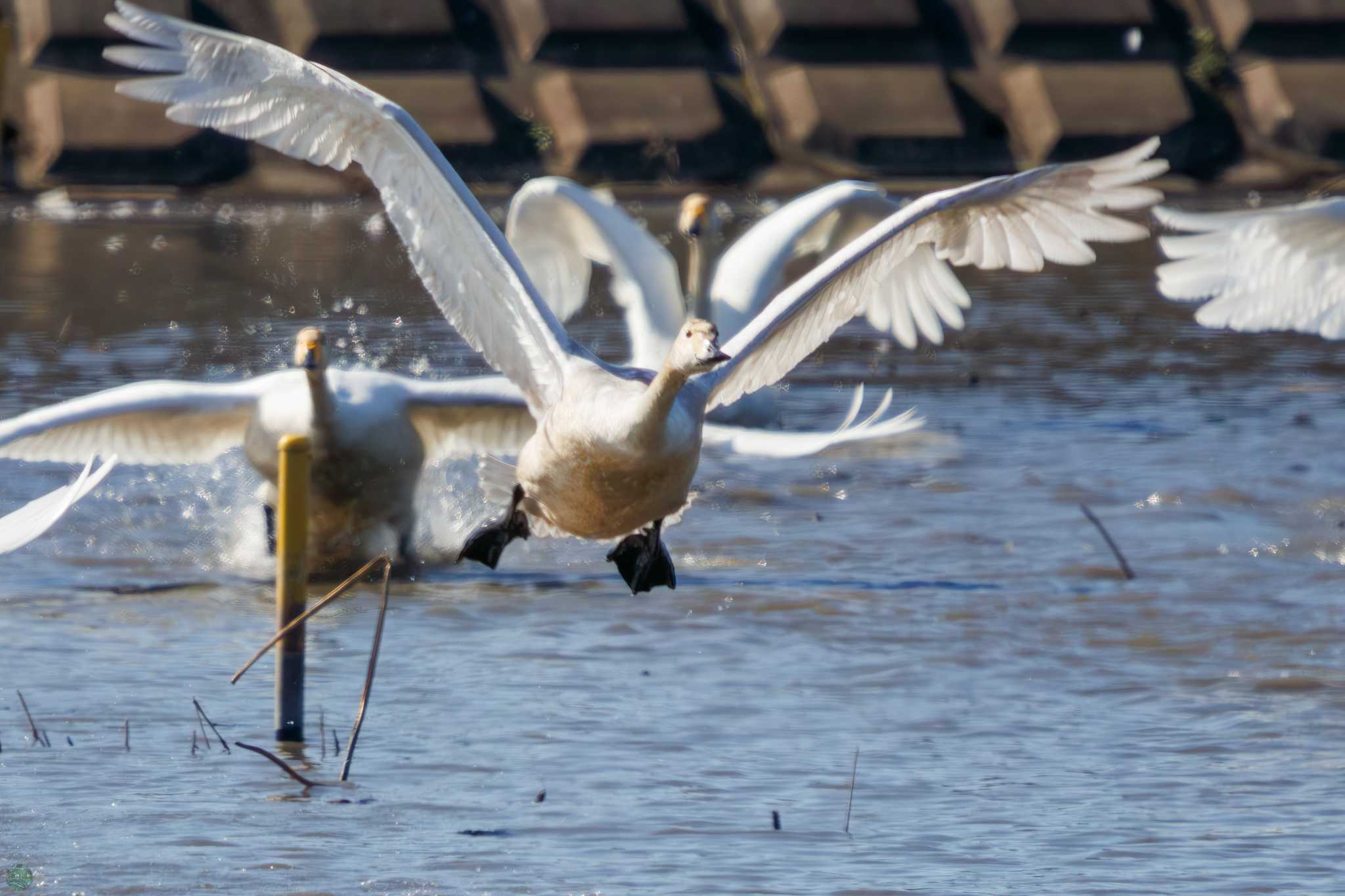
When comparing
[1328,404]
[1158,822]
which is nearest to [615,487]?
[1158,822]

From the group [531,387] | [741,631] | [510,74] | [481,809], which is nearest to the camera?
[481,809]

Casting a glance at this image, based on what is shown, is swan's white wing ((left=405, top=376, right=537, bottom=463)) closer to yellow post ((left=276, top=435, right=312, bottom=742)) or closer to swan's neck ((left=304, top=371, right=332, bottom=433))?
swan's neck ((left=304, top=371, right=332, bottom=433))

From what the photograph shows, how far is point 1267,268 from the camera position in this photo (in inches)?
389

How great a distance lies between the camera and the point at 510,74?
3284 centimetres

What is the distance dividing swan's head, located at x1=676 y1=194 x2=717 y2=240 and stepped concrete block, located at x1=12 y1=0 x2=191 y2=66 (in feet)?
58.6

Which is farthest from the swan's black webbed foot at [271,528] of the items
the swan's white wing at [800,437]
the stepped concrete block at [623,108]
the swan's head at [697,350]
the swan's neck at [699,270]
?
the stepped concrete block at [623,108]

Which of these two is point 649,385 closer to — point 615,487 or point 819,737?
point 615,487

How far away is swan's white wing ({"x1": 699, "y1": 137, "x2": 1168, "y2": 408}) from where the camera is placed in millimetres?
7773

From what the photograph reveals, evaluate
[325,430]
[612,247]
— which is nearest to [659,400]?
[325,430]

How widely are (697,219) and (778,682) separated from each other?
618cm

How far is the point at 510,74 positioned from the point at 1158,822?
26325 mm

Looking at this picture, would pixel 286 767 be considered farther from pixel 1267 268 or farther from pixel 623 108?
pixel 623 108

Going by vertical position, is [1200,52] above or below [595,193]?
below

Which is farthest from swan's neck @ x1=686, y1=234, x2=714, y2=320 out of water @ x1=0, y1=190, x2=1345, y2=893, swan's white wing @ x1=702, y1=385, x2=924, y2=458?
swan's white wing @ x1=702, y1=385, x2=924, y2=458
